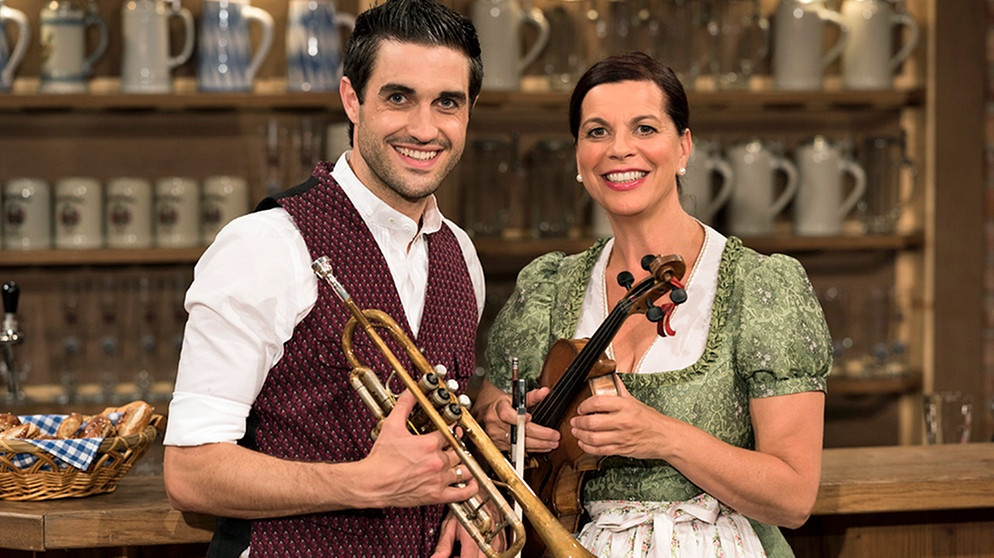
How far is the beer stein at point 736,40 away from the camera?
3.63 meters

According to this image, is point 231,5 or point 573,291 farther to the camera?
point 231,5

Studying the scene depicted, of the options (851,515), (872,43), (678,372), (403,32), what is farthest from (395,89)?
(872,43)

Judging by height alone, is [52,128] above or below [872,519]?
above

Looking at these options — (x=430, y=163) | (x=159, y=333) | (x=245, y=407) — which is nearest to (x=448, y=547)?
(x=245, y=407)

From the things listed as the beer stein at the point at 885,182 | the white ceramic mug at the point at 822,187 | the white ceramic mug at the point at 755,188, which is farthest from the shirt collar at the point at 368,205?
the beer stein at the point at 885,182

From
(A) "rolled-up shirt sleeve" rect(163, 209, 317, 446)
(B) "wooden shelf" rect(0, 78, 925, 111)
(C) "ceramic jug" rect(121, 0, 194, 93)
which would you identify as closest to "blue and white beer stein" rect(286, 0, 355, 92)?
(B) "wooden shelf" rect(0, 78, 925, 111)

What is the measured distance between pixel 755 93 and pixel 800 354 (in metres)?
1.98

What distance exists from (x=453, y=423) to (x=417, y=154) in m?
0.40

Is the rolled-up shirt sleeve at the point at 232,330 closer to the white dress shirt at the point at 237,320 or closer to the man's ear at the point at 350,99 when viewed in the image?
the white dress shirt at the point at 237,320

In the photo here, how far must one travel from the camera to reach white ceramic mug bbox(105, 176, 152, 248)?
341cm

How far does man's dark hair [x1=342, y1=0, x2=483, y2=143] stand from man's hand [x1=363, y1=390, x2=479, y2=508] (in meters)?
0.49

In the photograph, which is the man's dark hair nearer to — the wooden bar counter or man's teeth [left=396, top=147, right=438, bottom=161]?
man's teeth [left=396, top=147, right=438, bottom=161]

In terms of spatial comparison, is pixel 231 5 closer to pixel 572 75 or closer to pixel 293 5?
pixel 293 5

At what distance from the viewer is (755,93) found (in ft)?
12.0
